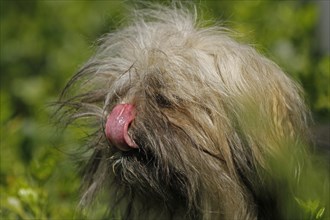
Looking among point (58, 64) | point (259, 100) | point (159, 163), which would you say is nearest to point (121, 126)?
point (159, 163)

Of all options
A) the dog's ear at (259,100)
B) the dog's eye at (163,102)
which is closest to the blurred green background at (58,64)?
the dog's ear at (259,100)

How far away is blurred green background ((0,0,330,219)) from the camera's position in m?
4.20

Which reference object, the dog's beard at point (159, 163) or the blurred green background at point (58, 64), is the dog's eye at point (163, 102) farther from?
the blurred green background at point (58, 64)

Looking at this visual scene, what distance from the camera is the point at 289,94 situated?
358 centimetres

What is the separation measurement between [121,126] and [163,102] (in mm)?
156

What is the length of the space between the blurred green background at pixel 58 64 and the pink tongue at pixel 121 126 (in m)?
0.58

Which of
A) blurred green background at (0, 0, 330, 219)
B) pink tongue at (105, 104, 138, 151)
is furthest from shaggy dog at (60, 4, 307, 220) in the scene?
blurred green background at (0, 0, 330, 219)

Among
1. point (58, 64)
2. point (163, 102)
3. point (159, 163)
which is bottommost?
point (58, 64)

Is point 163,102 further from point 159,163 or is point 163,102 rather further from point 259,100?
point 259,100

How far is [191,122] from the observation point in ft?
11.3

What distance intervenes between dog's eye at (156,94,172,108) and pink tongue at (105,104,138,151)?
80mm

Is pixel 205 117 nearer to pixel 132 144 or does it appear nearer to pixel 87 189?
pixel 132 144

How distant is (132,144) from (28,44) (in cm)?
318

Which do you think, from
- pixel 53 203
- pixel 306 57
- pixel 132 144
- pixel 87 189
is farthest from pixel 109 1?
pixel 132 144
